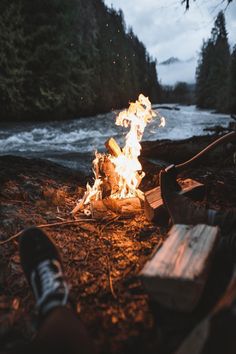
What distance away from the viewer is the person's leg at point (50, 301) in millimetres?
1760

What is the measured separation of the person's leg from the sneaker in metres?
1.59

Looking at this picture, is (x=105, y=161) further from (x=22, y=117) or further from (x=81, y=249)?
(x=22, y=117)

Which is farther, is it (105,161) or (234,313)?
(105,161)

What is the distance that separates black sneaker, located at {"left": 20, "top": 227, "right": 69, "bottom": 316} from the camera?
79.4 inches

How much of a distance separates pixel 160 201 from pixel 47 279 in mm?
2284

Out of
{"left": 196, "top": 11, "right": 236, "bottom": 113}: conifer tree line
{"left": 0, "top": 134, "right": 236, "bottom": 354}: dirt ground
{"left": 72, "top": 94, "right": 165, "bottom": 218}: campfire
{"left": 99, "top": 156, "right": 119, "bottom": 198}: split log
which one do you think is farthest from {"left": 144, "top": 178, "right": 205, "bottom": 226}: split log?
{"left": 196, "top": 11, "right": 236, "bottom": 113}: conifer tree line

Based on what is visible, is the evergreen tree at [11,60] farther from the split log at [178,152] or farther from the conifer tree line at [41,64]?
the split log at [178,152]

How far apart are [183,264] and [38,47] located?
83.0 ft

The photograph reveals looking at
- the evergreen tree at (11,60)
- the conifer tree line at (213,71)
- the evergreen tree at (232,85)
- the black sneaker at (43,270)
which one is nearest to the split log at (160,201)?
the black sneaker at (43,270)

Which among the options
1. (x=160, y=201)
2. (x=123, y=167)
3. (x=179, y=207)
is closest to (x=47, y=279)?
(x=179, y=207)

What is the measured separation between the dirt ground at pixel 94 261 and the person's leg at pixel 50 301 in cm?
35

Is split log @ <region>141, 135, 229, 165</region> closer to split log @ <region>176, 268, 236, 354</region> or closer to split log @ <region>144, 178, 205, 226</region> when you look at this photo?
split log @ <region>144, 178, 205, 226</region>

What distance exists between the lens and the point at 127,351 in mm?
1982

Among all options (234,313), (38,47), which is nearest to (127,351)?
(234,313)
